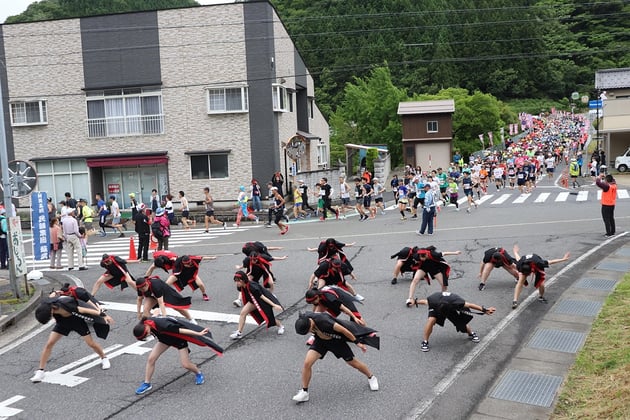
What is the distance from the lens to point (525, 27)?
87438mm

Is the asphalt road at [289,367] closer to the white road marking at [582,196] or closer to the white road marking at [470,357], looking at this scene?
the white road marking at [470,357]

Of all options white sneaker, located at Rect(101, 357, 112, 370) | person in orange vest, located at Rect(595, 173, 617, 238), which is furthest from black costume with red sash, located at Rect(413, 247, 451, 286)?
person in orange vest, located at Rect(595, 173, 617, 238)

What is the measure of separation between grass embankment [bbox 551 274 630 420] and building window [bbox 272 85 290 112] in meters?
22.9

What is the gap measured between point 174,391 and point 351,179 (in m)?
37.5

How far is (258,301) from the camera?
9.92 m

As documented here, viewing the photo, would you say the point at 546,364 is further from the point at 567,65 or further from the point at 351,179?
the point at 567,65

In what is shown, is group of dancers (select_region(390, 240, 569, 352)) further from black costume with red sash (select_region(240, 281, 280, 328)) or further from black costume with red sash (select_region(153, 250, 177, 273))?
black costume with red sash (select_region(153, 250, 177, 273))

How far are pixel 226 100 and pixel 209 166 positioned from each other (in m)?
3.57

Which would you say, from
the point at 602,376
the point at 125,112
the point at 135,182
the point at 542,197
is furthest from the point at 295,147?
the point at 602,376

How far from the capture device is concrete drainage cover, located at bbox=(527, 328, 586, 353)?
29.8 ft

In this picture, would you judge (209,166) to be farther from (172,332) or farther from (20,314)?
(172,332)

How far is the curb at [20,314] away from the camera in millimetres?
11698

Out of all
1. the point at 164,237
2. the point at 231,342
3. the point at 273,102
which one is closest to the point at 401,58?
the point at 273,102

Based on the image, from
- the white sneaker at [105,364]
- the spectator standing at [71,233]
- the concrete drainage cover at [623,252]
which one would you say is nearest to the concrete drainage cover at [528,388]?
the white sneaker at [105,364]
